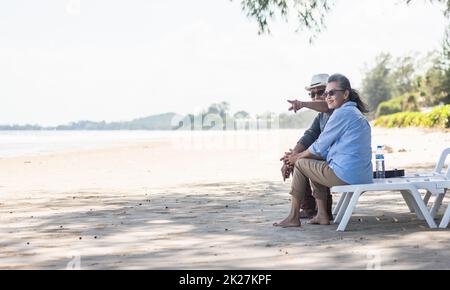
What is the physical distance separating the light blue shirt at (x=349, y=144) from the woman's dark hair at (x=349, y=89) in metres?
0.17

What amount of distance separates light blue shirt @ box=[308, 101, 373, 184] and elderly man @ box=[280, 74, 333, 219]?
1.26 feet

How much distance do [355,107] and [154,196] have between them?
492 cm

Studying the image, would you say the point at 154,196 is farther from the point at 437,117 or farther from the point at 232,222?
the point at 437,117

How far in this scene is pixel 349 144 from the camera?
7.27m

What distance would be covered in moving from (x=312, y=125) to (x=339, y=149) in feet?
3.39

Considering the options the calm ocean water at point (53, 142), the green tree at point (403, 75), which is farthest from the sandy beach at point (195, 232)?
the green tree at point (403, 75)

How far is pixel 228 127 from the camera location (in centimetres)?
11250

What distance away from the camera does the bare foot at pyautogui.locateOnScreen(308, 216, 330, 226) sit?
7.76 m

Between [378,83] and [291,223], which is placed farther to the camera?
[378,83]

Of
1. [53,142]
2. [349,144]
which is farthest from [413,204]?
[53,142]

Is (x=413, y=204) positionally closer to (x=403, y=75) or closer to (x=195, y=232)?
(x=195, y=232)

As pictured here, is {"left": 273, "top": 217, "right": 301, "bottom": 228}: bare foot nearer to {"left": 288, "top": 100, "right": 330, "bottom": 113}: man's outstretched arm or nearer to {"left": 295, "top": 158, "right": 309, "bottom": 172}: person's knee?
{"left": 295, "top": 158, "right": 309, "bottom": 172}: person's knee

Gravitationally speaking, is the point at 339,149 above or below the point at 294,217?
above
